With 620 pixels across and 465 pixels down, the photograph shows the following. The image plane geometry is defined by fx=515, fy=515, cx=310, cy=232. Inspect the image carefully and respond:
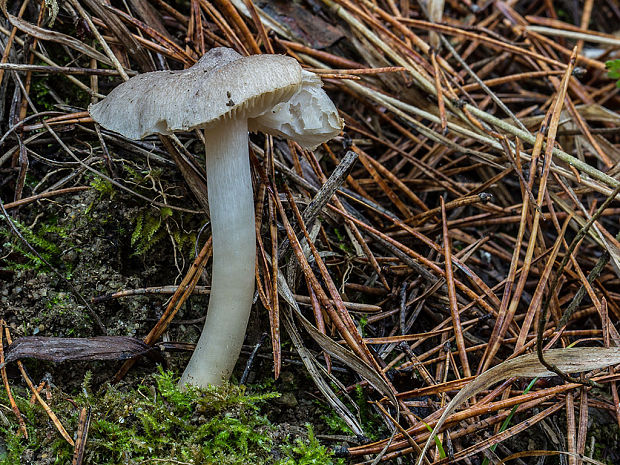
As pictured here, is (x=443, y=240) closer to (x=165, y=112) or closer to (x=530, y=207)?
(x=530, y=207)

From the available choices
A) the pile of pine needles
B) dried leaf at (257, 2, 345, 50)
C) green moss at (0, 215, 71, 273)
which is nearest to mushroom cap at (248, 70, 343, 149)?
the pile of pine needles

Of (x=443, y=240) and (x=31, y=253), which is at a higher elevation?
(x=31, y=253)

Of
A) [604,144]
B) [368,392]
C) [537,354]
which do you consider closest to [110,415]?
[368,392]

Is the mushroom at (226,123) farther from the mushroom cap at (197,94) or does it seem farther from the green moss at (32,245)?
the green moss at (32,245)

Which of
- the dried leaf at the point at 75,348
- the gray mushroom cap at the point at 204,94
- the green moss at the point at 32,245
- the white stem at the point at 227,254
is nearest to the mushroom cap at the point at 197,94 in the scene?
the gray mushroom cap at the point at 204,94

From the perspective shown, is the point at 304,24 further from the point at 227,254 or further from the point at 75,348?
the point at 75,348

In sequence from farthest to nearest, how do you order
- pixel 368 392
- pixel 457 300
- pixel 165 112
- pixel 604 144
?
pixel 604 144 → pixel 457 300 → pixel 368 392 → pixel 165 112
